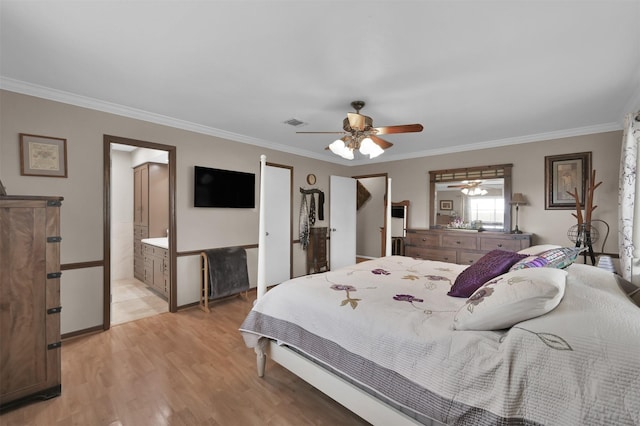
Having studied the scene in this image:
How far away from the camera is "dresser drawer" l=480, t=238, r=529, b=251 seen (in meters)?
3.99

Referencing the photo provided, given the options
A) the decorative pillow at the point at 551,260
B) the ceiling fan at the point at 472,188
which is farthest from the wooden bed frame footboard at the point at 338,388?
A: the ceiling fan at the point at 472,188

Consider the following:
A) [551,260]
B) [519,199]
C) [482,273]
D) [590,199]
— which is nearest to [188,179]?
[482,273]

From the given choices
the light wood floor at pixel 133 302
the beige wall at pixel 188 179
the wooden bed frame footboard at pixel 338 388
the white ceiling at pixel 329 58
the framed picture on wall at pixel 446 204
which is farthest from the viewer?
the framed picture on wall at pixel 446 204

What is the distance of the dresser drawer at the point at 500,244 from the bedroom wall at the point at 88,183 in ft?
12.8

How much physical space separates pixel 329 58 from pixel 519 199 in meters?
3.70

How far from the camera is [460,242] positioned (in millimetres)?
4445

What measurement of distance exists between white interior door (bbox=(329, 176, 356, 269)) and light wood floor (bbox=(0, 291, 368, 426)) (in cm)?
308

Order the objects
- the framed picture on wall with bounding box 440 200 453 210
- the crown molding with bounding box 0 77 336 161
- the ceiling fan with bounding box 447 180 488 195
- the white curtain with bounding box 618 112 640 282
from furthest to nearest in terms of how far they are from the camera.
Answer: the framed picture on wall with bounding box 440 200 453 210, the ceiling fan with bounding box 447 180 488 195, the crown molding with bounding box 0 77 336 161, the white curtain with bounding box 618 112 640 282

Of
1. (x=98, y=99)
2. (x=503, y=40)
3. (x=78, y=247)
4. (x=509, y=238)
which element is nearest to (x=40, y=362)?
(x=78, y=247)

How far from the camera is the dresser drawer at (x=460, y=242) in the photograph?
A: 4.34 meters

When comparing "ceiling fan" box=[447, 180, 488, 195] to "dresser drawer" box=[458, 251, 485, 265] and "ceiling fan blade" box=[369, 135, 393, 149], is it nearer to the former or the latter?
"dresser drawer" box=[458, 251, 485, 265]

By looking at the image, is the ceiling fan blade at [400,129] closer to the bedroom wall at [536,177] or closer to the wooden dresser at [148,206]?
the bedroom wall at [536,177]

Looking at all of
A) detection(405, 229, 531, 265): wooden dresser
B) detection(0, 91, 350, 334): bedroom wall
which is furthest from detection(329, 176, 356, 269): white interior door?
detection(0, 91, 350, 334): bedroom wall

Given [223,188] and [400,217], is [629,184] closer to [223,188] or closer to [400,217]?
[400,217]
